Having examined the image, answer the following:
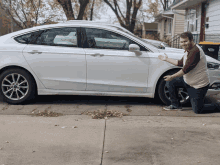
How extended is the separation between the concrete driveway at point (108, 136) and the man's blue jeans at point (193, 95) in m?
0.14

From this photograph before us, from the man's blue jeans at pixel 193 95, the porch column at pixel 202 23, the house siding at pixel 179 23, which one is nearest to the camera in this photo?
the man's blue jeans at pixel 193 95

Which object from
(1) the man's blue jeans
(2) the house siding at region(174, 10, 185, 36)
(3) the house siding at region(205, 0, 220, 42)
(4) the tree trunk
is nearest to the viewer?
(1) the man's blue jeans

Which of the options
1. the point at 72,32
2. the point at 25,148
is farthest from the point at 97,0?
the point at 25,148

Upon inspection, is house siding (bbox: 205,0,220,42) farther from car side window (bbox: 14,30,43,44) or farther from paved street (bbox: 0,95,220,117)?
car side window (bbox: 14,30,43,44)

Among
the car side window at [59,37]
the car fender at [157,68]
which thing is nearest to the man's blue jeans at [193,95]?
the car fender at [157,68]

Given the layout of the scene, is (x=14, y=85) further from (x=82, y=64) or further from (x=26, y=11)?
(x=26, y=11)

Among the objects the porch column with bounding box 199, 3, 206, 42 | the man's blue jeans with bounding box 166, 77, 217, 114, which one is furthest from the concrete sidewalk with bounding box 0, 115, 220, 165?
the porch column with bounding box 199, 3, 206, 42

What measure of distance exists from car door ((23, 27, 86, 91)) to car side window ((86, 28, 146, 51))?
266mm

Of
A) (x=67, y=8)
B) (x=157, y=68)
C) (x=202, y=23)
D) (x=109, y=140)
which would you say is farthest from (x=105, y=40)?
(x=67, y=8)

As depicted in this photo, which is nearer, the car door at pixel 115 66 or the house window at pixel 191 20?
the car door at pixel 115 66

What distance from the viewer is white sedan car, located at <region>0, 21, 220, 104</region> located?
18.1 ft

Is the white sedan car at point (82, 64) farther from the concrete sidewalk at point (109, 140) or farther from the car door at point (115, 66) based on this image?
the concrete sidewalk at point (109, 140)

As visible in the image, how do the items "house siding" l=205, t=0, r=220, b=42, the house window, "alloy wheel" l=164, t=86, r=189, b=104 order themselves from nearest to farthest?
"alloy wheel" l=164, t=86, r=189, b=104 → "house siding" l=205, t=0, r=220, b=42 → the house window

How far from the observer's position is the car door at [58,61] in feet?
18.2
